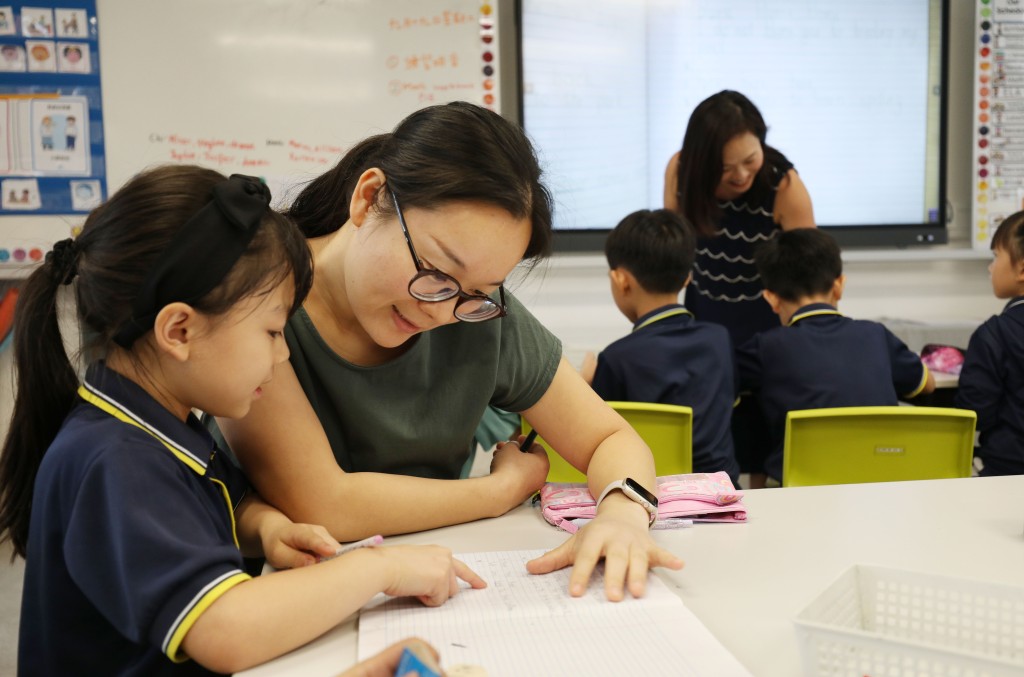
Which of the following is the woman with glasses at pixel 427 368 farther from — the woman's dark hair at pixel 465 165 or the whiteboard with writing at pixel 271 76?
the whiteboard with writing at pixel 271 76

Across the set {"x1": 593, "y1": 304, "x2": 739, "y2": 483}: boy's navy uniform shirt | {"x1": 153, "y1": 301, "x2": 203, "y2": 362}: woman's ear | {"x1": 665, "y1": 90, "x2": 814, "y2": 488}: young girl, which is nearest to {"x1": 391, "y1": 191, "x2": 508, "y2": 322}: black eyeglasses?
{"x1": 153, "y1": 301, "x2": 203, "y2": 362}: woman's ear

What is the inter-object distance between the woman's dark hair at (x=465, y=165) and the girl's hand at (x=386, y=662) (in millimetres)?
541

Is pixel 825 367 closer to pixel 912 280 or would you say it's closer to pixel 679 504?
pixel 679 504

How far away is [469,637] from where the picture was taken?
808 millimetres

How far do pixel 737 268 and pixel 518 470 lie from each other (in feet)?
6.36

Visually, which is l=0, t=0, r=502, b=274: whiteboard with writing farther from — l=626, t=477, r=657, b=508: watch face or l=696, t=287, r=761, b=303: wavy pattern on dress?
l=626, t=477, r=657, b=508: watch face

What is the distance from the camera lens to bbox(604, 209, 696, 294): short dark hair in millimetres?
2430

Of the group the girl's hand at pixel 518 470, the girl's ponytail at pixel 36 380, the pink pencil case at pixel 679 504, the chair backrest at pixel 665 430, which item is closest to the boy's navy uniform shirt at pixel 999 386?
the chair backrest at pixel 665 430

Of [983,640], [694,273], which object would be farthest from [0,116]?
[983,640]

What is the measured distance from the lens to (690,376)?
7.32 ft

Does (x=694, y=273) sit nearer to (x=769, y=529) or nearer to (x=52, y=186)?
(x=769, y=529)

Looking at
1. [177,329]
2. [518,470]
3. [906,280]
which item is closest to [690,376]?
[518,470]

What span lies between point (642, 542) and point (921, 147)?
360 centimetres

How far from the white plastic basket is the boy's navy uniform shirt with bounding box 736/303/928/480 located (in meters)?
1.59
